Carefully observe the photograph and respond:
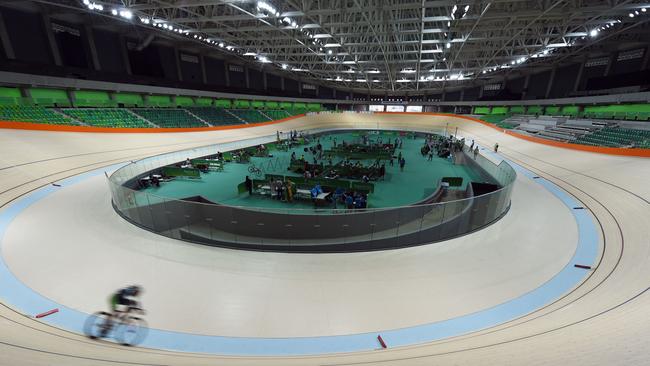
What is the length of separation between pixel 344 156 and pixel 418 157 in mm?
7065

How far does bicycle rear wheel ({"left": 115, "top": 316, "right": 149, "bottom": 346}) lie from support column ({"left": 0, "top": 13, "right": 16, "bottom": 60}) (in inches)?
1177

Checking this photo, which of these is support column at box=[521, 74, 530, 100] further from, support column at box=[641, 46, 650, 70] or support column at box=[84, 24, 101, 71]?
support column at box=[84, 24, 101, 71]

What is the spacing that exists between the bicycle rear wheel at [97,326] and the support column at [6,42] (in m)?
29.3

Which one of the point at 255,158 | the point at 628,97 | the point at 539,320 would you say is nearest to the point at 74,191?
the point at 255,158

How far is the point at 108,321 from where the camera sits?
4.07 m

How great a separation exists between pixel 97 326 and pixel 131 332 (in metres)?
0.52

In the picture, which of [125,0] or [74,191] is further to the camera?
[125,0]

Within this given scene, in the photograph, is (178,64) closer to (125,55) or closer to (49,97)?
(125,55)

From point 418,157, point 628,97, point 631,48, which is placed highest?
point 631,48

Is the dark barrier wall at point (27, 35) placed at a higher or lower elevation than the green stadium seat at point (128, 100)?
higher

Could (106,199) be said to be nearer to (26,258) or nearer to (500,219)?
(26,258)

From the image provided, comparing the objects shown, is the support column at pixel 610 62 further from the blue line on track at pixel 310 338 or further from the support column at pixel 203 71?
the support column at pixel 203 71

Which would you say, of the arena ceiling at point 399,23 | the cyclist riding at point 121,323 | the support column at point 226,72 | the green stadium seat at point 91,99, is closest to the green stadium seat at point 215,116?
the green stadium seat at point 91,99

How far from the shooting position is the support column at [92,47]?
84.1 ft
